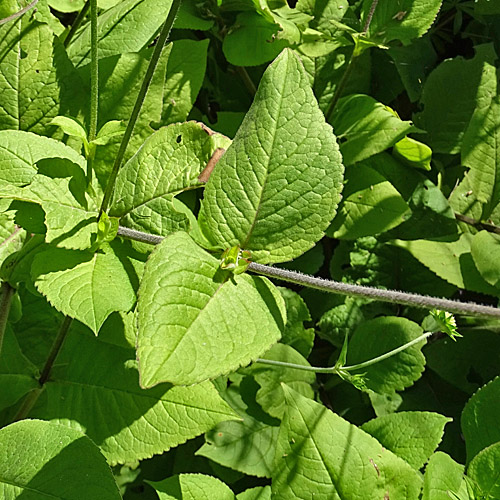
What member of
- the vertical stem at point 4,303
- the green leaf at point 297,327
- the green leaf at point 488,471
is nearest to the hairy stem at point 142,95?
the vertical stem at point 4,303

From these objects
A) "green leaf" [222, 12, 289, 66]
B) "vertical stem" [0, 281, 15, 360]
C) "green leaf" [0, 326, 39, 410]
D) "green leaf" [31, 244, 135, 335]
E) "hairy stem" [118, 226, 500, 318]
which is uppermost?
"green leaf" [222, 12, 289, 66]

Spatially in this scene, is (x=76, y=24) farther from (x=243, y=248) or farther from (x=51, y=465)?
(x=51, y=465)

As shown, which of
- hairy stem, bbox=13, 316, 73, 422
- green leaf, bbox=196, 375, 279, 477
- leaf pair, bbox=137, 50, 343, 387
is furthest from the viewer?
green leaf, bbox=196, 375, 279, 477

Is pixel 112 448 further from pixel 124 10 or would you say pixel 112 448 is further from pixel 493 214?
pixel 493 214

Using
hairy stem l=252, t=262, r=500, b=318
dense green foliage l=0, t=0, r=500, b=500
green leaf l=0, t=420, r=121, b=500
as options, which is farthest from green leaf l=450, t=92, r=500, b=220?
green leaf l=0, t=420, r=121, b=500

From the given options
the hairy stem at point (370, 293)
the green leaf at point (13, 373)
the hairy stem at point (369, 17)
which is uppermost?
the hairy stem at point (369, 17)

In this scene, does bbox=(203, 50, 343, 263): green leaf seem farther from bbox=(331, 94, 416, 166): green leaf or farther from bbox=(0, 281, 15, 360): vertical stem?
bbox=(331, 94, 416, 166): green leaf

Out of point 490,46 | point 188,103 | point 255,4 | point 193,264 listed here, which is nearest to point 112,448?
point 193,264

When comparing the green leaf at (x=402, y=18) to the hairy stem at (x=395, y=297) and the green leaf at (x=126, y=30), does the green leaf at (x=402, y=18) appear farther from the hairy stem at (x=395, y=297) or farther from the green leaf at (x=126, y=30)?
the hairy stem at (x=395, y=297)
